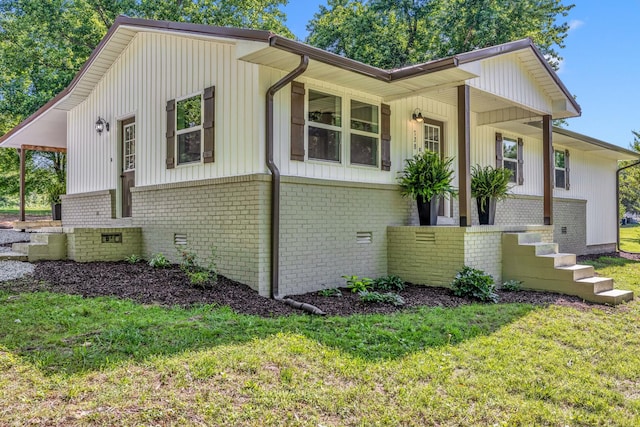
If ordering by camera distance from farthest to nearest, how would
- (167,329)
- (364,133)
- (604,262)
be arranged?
1. (604,262)
2. (364,133)
3. (167,329)

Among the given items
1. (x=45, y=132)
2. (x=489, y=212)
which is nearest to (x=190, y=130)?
(x=489, y=212)

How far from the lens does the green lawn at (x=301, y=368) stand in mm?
2773

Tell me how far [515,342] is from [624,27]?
1959 centimetres

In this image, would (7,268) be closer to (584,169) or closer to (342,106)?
(342,106)

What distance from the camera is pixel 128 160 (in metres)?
9.33

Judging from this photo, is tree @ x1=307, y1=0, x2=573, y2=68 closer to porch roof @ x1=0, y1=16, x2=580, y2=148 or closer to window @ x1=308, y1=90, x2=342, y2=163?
porch roof @ x1=0, y1=16, x2=580, y2=148

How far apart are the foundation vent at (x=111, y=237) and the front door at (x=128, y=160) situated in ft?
4.33

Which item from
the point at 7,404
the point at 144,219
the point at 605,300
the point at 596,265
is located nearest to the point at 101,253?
the point at 144,219

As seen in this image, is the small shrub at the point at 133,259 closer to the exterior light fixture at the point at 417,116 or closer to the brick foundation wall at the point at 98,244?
the brick foundation wall at the point at 98,244

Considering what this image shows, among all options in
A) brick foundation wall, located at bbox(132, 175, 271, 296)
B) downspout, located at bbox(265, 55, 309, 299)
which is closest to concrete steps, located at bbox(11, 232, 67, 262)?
brick foundation wall, located at bbox(132, 175, 271, 296)

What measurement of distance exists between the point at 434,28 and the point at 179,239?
1447 centimetres

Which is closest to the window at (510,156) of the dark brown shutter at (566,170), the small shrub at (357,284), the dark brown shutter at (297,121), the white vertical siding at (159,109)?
the dark brown shutter at (566,170)

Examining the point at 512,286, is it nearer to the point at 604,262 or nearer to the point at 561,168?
the point at 604,262

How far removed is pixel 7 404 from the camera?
268 centimetres
